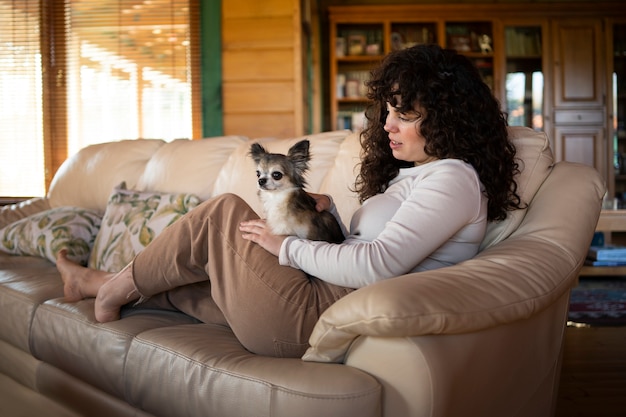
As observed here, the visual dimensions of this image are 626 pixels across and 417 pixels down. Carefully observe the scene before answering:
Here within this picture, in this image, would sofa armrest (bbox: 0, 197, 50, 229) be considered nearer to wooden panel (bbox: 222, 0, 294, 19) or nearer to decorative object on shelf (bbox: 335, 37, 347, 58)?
wooden panel (bbox: 222, 0, 294, 19)

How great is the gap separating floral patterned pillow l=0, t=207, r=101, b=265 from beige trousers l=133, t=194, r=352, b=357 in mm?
1056

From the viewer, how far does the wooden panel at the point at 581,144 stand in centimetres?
689

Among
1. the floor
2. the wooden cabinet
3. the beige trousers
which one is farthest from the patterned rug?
the beige trousers

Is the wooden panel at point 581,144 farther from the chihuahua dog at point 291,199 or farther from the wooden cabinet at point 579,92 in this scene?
the chihuahua dog at point 291,199

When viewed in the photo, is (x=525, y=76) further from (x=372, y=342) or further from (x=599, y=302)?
(x=372, y=342)

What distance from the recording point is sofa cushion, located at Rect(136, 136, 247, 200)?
278 cm

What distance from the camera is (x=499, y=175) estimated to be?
1.64 metres

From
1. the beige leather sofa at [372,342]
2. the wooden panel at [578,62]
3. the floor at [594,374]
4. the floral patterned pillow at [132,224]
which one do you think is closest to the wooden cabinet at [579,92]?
the wooden panel at [578,62]

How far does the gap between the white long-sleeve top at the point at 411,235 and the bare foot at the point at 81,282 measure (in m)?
0.80

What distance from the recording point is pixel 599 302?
4027 mm

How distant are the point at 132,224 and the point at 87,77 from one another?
2.81 m

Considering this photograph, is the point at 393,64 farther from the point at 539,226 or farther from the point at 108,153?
the point at 108,153

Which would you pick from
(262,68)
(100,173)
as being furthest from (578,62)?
(100,173)

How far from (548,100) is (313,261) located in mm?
6117
